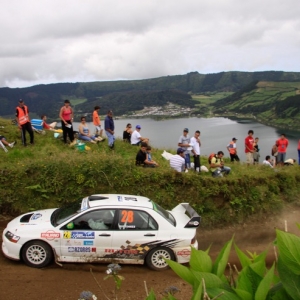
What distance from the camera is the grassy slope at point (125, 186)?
10492 millimetres

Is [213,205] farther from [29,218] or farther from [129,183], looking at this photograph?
[29,218]

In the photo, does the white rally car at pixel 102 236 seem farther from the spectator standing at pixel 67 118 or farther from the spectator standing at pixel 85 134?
the spectator standing at pixel 85 134

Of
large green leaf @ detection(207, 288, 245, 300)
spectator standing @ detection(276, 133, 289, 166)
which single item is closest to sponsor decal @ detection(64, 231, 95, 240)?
large green leaf @ detection(207, 288, 245, 300)

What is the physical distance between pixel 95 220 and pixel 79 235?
0.48m

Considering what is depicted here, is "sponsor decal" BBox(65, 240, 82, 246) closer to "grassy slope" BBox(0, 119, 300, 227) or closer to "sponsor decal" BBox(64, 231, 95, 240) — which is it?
"sponsor decal" BBox(64, 231, 95, 240)

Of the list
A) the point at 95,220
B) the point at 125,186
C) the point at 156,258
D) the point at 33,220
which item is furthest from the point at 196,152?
the point at 33,220

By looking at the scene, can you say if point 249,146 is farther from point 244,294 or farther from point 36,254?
point 244,294

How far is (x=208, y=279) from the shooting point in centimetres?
146

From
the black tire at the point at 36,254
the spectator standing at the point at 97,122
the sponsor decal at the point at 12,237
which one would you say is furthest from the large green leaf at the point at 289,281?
the spectator standing at the point at 97,122

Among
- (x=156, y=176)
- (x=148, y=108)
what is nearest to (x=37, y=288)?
(x=156, y=176)

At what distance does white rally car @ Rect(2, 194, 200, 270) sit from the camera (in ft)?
25.0

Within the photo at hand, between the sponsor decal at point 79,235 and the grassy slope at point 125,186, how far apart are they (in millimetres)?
3076

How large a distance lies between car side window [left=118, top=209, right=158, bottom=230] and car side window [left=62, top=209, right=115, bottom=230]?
0.23 meters

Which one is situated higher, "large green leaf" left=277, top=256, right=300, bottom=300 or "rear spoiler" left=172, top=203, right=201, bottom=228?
"large green leaf" left=277, top=256, right=300, bottom=300
